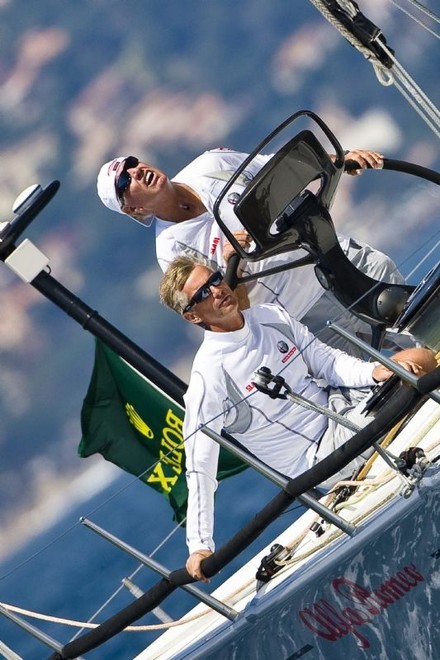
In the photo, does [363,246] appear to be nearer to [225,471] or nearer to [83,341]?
[225,471]

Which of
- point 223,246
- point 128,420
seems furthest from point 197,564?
point 128,420

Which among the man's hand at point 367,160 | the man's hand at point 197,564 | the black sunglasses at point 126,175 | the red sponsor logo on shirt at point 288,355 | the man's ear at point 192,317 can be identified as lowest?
the man's hand at point 197,564

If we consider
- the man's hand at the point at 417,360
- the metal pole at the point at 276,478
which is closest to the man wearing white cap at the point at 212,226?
the man's hand at the point at 417,360

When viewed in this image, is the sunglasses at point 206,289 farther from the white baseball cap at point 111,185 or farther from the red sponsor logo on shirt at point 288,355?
the white baseball cap at point 111,185

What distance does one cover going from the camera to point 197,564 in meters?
3.52

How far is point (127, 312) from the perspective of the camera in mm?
5844

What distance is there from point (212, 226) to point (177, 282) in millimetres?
470

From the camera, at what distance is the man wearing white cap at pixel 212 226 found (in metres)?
3.98

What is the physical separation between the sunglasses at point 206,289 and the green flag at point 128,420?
130 cm

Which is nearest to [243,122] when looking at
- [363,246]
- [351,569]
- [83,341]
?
[83,341]

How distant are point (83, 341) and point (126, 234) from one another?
1.71ft

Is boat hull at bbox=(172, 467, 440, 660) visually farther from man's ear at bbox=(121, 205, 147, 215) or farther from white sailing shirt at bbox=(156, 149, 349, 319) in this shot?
man's ear at bbox=(121, 205, 147, 215)

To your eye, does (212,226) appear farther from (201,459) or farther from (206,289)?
(201,459)

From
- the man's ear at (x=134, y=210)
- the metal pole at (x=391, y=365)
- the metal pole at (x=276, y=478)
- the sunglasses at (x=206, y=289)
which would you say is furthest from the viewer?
the man's ear at (x=134, y=210)
